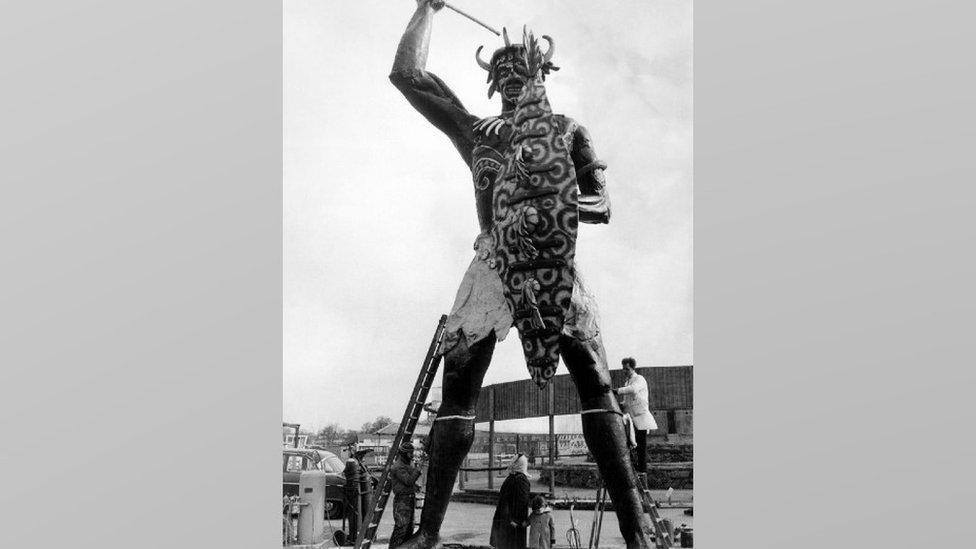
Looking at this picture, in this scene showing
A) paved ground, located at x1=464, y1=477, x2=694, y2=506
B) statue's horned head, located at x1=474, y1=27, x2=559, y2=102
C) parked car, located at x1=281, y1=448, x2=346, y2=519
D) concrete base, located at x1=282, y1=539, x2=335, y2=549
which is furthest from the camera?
parked car, located at x1=281, y1=448, x2=346, y2=519

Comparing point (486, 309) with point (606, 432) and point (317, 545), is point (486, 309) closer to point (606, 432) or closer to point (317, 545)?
point (606, 432)

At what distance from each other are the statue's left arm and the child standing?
57.5 inches

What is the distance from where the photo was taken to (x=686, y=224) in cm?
503

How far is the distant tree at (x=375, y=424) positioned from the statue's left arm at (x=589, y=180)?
174cm

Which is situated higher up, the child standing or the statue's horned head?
the statue's horned head

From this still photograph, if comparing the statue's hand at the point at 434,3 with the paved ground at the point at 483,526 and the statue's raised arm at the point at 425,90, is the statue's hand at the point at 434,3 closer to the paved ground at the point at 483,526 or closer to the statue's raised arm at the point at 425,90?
the statue's raised arm at the point at 425,90

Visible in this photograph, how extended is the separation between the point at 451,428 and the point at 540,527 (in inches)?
30.6

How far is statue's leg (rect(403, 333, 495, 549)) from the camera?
4.39 meters

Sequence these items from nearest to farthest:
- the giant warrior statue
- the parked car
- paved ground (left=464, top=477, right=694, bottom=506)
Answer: the giant warrior statue < paved ground (left=464, top=477, right=694, bottom=506) < the parked car

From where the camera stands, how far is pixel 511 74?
4621 millimetres

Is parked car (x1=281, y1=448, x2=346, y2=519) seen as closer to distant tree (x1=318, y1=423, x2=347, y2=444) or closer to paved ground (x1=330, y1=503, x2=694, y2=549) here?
distant tree (x1=318, y1=423, x2=347, y2=444)

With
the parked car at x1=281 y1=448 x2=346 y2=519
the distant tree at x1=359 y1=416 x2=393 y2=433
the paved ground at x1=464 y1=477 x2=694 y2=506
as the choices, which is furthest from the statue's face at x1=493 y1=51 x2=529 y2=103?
the parked car at x1=281 y1=448 x2=346 y2=519

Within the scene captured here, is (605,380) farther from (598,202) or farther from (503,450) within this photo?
(503,450)

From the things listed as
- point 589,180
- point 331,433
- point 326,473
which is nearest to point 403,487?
point 331,433
